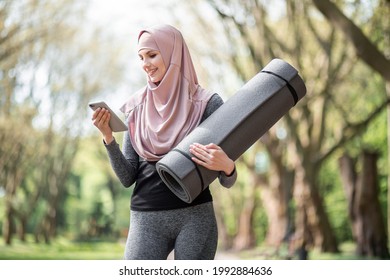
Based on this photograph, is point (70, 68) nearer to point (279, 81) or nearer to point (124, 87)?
point (124, 87)

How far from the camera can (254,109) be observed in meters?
2.77

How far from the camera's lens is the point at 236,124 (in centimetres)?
273

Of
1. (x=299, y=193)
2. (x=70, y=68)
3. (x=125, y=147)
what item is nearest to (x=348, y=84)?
(x=299, y=193)

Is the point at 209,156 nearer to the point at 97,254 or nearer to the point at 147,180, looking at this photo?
the point at 147,180

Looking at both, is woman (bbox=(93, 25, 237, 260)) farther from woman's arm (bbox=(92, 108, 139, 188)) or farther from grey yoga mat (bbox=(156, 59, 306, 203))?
grey yoga mat (bbox=(156, 59, 306, 203))

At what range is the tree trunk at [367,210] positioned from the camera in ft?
40.5

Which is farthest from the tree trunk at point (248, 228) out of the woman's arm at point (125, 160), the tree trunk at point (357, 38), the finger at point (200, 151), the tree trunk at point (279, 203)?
the finger at point (200, 151)

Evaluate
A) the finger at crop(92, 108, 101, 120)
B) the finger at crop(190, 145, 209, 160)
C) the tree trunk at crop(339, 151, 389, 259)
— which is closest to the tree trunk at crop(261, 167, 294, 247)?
the tree trunk at crop(339, 151, 389, 259)

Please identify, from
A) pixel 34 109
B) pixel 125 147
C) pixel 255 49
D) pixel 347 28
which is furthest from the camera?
pixel 34 109

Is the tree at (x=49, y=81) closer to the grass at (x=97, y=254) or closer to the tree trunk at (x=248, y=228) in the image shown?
the grass at (x=97, y=254)

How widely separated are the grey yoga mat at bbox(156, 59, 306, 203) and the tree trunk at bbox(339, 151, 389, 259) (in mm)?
9827

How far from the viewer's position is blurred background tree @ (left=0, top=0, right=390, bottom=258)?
12.8 metres

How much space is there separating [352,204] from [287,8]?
4.14m

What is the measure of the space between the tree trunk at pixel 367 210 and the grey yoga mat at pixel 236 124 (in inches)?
387
